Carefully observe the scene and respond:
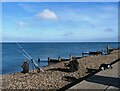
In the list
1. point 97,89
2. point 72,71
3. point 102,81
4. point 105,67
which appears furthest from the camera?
point 72,71

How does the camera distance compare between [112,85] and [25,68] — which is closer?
[112,85]

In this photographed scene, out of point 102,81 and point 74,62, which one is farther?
point 74,62

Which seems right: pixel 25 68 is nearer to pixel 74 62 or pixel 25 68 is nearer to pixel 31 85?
pixel 74 62

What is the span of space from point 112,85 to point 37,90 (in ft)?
13.8

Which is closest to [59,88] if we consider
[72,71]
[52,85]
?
[52,85]

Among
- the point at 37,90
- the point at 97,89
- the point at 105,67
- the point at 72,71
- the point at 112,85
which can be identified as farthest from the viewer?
the point at 72,71

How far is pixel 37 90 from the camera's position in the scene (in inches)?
526

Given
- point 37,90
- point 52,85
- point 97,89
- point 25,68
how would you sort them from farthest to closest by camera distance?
point 25,68 < point 52,85 < point 37,90 < point 97,89

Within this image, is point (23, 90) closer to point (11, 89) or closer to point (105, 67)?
point (11, 89)

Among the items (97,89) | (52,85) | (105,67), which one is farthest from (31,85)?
(97,89)

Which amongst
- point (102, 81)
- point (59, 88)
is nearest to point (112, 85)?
point (102, 81)

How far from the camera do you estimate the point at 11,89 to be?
13.9 m

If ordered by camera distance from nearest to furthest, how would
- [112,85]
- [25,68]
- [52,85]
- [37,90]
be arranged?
[112,85], [37,90], [52,85], [25,68]

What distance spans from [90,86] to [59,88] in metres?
3.41
